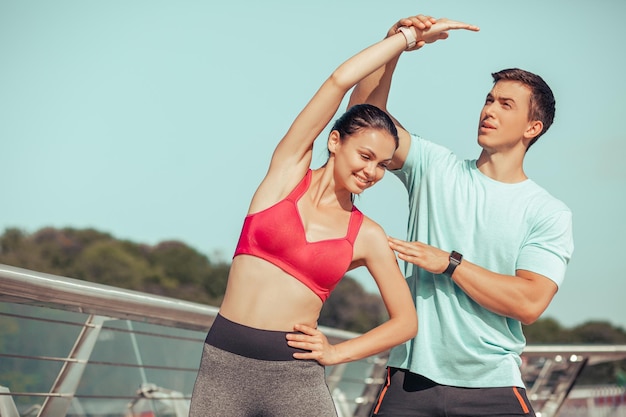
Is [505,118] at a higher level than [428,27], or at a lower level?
lower

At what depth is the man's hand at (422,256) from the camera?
2979 millimetres

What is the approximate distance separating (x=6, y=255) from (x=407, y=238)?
1947 inches

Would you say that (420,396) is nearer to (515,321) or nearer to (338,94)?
(515,321)

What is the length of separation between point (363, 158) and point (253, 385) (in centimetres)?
73

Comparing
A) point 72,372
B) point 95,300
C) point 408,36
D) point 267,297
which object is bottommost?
point 72,372

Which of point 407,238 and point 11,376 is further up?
point 407,238

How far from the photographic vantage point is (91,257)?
5309 centimetres

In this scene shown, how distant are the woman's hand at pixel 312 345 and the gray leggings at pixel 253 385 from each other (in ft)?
0.09

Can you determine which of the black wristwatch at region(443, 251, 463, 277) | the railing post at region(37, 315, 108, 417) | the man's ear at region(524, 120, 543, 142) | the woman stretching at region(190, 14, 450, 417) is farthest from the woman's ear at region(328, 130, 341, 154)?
the railing post at region(37, 315, 108, 417)

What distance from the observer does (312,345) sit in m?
2.81

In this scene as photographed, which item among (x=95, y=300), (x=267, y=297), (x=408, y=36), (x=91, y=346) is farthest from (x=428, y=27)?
(x=91, y=346)

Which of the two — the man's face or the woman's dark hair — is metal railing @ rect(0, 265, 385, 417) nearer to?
the woman's dark hair

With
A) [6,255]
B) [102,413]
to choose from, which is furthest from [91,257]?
[102,413]

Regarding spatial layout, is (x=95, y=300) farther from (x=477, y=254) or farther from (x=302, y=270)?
(x=477, y=254)
